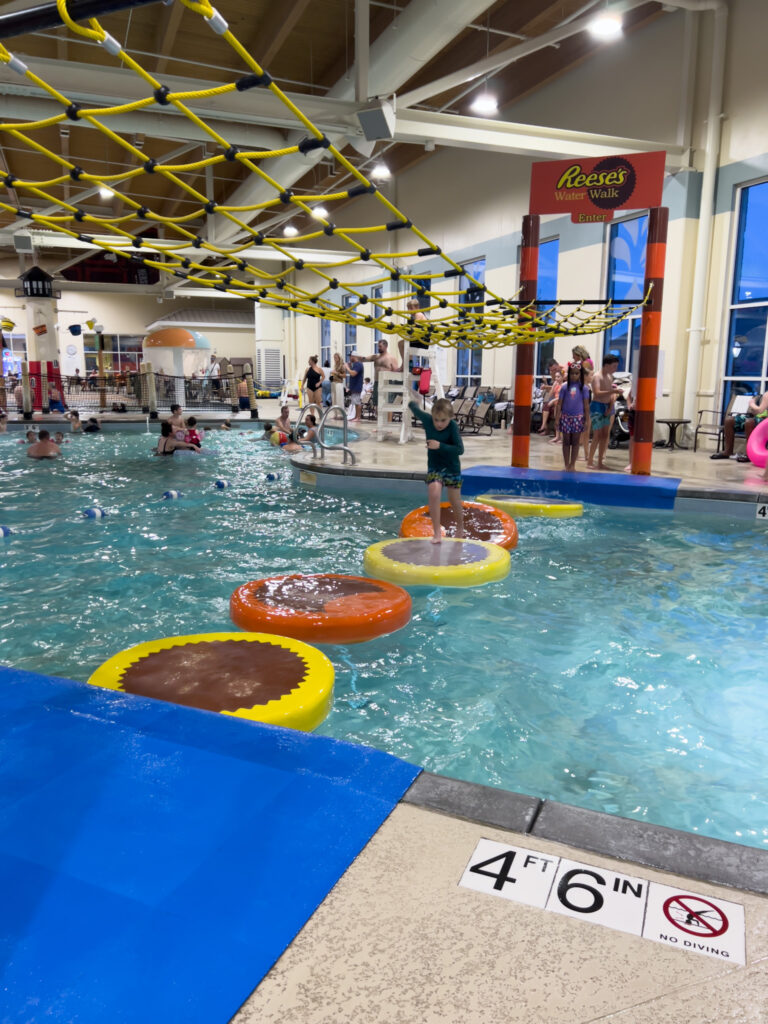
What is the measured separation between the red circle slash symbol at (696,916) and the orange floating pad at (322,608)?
8.35 feet

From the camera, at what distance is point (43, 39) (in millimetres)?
10695

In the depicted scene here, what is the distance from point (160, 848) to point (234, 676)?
143cm

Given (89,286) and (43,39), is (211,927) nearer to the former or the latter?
(43,39)

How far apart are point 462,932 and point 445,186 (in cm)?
1739

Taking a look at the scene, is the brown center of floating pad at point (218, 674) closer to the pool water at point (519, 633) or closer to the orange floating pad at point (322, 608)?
the pool water at point (519, 633)

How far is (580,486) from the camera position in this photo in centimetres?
764

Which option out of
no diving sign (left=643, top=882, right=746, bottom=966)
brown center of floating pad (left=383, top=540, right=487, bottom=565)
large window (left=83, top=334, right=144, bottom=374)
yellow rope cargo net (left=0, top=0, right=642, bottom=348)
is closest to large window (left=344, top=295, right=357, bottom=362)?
yellow rope cargo net (left=0, top=0, right=642, bottom=348)

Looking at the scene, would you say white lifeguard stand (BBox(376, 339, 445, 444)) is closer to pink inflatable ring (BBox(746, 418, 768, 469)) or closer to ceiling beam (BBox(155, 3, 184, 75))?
pink inflatable ring (BBox(746, 418, 768, 469))

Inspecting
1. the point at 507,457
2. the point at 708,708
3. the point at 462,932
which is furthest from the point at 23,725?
the point at 507,457

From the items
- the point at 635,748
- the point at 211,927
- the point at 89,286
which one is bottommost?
the point at 635,748

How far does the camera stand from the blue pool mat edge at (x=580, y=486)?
24.1 ft

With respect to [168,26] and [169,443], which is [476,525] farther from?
[168,26]

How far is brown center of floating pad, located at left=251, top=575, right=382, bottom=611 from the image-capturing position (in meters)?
4.16

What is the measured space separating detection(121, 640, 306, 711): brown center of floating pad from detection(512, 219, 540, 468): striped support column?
5618mm
